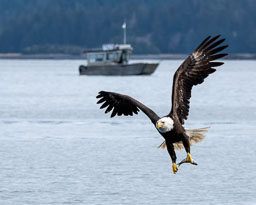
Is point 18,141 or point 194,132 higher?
point 194,132

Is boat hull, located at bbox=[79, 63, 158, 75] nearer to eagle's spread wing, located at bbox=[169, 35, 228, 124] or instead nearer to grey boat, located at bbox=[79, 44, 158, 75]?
grey boat, located at bbox=[79, 44, 158, 75]

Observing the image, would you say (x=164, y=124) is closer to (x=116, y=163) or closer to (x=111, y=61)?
(x=116, y=163)

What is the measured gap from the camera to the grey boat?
264ft

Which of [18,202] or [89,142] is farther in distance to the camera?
[89,142]

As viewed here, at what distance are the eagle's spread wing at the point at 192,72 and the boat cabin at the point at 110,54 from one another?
64073 millimetres

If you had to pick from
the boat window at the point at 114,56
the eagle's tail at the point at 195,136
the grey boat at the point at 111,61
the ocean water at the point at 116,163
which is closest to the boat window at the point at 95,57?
the grey boat at the point at 111,61

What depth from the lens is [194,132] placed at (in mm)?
16406

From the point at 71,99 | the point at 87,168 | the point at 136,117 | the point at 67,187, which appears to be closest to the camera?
the point at 67,187

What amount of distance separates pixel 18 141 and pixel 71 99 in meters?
27.4

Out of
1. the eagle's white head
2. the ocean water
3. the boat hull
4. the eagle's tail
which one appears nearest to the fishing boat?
the boat hull

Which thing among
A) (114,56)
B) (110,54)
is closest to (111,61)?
(114,56)

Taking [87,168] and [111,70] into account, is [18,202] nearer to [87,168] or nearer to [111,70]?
[87,168]

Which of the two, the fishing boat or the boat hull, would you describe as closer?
the fishing boat

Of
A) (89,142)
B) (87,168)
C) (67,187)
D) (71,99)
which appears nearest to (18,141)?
(89,142)
